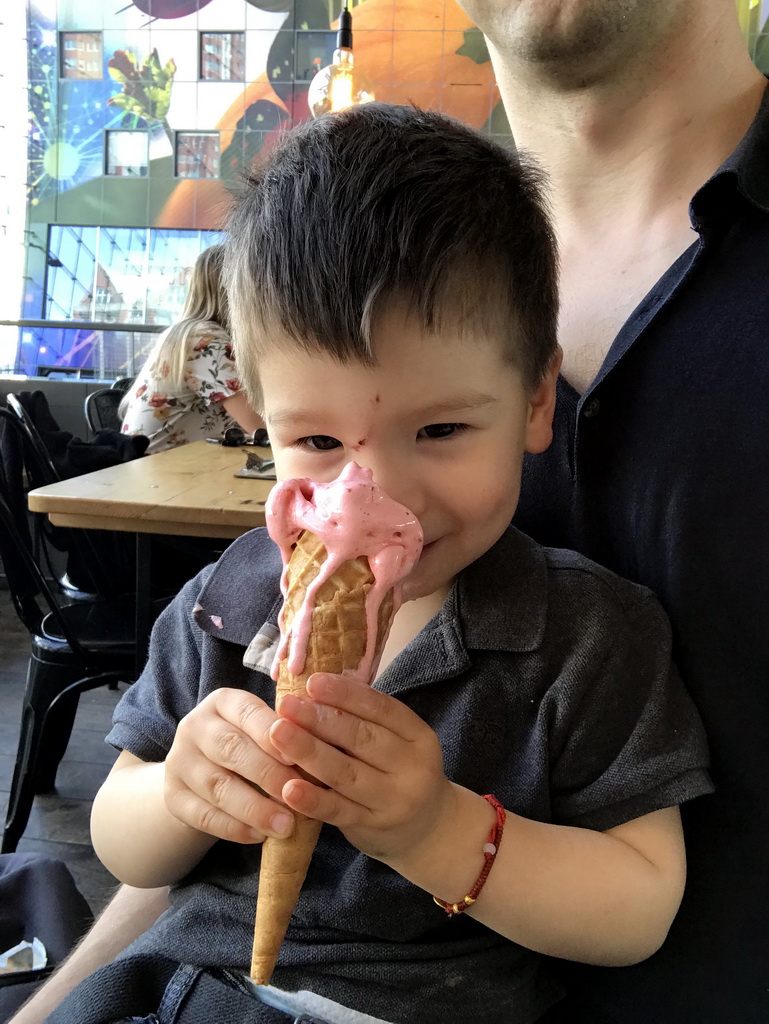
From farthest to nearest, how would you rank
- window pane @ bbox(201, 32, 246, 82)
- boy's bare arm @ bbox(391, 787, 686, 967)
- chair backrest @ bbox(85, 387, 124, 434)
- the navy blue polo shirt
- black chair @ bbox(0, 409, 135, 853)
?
window pane @ bbox(201, 32, 246, 82) → chair backrest @ bbox(85, 387, 124, 434) → black chair @ bbox(0, 409, 135, 853) → the navy blue polo shirt → boy's bare arm @ bbox(391, 787, 686, 967)

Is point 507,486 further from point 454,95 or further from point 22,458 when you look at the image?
point 454,95

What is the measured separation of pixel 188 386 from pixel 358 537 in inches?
130

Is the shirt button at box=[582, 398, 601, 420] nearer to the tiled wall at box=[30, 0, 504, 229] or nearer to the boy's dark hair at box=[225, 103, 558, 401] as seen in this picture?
the boy's dark hair at box=[225, 103, 558, 401]

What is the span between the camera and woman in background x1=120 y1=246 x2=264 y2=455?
3.79m

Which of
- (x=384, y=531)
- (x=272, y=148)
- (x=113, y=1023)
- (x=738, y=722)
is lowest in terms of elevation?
(x=113, y=1023)

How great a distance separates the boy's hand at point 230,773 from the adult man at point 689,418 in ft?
1.90

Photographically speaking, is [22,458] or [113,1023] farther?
[22,458]

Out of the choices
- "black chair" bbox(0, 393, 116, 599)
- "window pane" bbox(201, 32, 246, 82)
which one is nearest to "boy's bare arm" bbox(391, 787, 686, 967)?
"black chair" bbox(0, 393, 116, 599)

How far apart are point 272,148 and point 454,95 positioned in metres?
5.91

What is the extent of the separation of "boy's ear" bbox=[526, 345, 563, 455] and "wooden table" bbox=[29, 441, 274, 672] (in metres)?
1.08

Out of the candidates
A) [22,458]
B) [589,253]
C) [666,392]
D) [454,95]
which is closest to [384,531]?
[666,392]

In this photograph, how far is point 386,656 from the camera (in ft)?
3.48

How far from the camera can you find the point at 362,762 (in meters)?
0.71

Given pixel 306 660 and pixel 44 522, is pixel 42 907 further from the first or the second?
pixel 44 522
